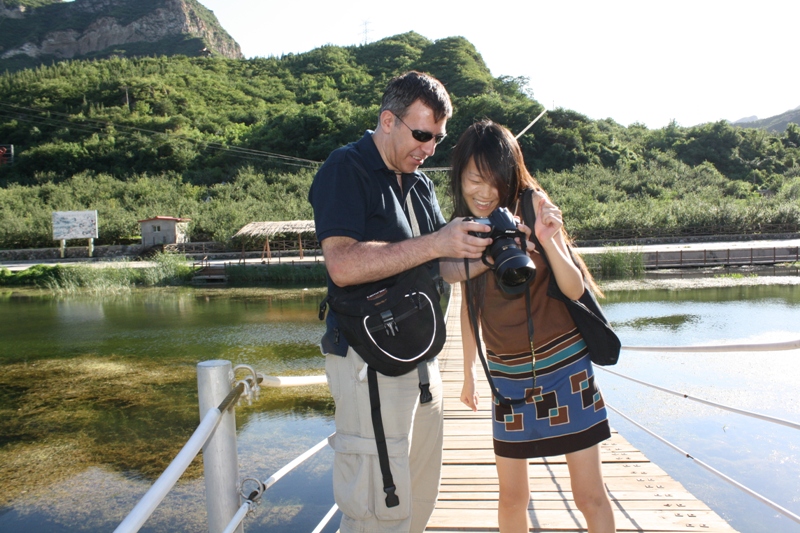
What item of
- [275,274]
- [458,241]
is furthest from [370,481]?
[275,274]

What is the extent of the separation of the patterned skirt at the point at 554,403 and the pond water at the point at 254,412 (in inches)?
19.9

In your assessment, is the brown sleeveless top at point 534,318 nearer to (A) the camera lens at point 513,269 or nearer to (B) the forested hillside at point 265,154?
(A) the camera lens at point 513,269

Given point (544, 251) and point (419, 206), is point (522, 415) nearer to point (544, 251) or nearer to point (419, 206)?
point (544, 251)

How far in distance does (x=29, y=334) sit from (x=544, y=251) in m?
14.5

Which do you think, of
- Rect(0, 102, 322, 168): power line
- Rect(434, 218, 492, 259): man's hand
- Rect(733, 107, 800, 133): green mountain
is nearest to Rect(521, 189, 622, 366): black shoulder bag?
Rect(434, 218, 492, 259): man's hand

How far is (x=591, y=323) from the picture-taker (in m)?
1.67

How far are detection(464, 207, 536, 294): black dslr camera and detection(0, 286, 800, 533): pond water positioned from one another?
26.8 inches

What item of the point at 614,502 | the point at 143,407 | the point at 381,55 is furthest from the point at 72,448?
the point at 381,55

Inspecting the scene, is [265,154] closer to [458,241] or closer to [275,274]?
[275,274]

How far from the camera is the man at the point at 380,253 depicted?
4.60 ft

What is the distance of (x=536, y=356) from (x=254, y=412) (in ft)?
21.2

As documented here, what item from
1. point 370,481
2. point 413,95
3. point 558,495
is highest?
point 413,95

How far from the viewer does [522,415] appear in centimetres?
170

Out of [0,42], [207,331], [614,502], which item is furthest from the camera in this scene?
[0,42]
